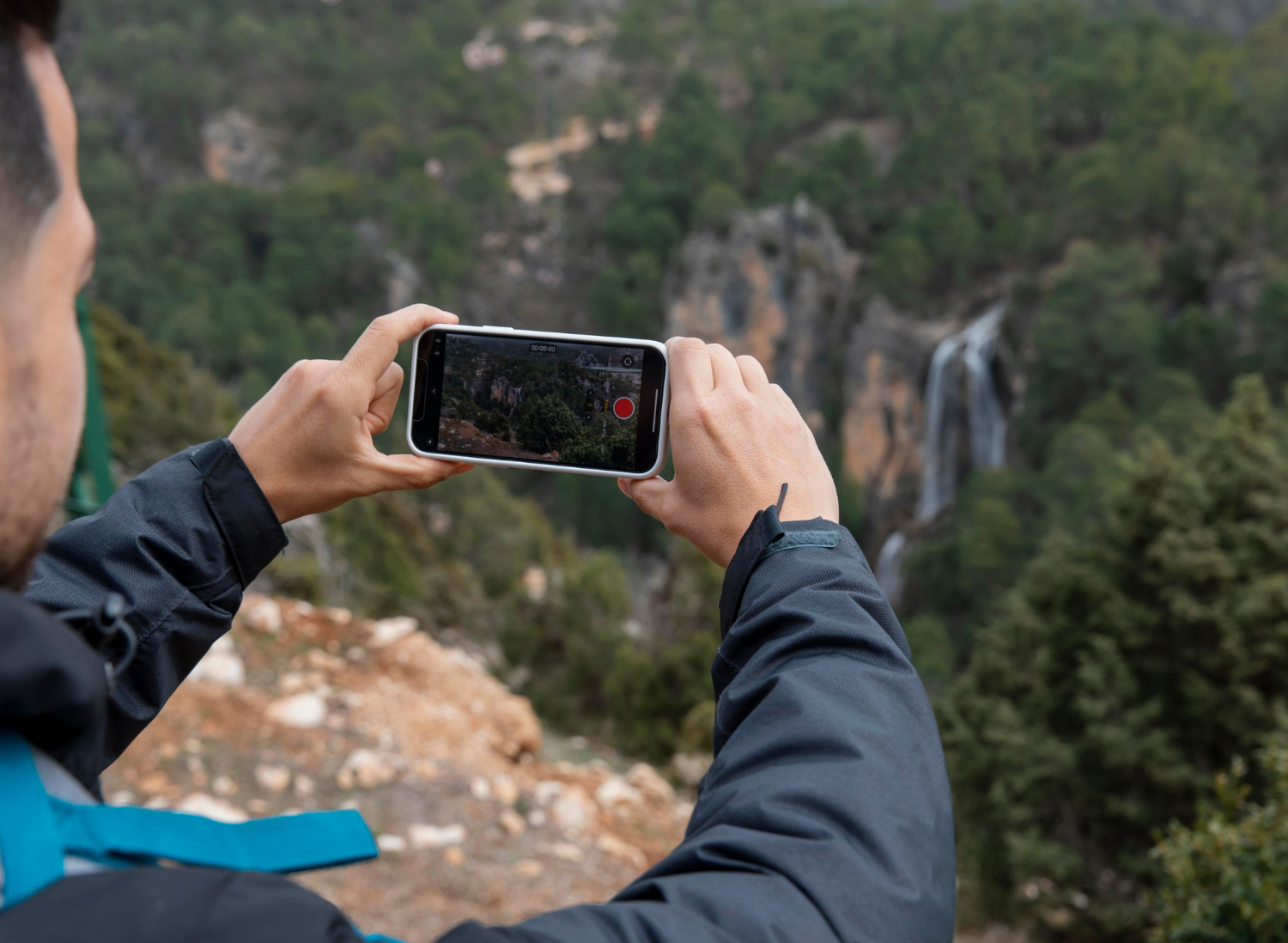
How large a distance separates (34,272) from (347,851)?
440 mm

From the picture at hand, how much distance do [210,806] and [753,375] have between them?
327cm

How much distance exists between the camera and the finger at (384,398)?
130cm

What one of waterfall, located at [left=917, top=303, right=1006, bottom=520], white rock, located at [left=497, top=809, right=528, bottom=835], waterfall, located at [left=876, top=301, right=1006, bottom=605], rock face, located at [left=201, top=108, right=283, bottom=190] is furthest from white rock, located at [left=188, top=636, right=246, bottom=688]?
rock face, located at [left=201, top=108, right=283, bottom=190]

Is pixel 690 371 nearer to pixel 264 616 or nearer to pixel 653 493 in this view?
pixel 653 493

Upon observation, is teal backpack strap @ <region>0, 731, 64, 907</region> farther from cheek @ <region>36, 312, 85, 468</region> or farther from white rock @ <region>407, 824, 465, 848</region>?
white rock @ <region>407, 824, 465, 848</region>

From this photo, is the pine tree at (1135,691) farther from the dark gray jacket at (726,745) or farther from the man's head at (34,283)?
the man's head at (34,283)

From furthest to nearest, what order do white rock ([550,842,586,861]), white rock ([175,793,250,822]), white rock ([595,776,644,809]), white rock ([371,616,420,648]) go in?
1. white rock ([371,616,420,648])
2. white rock ([595,776,644,809])
3. white rock ([550,842,586,861])
4. white rock ([175,793,250,822])

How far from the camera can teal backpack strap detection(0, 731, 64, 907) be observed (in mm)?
542

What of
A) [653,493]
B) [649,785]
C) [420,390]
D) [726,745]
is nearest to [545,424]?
[420,390]

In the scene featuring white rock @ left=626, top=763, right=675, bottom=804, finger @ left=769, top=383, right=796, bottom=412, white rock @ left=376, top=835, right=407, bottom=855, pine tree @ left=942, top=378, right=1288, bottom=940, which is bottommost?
pine tree @ left=942, top=378, right=1288, bottom=940

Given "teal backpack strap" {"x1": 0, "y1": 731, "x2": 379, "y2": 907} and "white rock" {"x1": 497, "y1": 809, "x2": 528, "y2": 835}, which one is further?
"white rock" {"x1": 497, "y1": 809, "x2": 528, "y2": 835}

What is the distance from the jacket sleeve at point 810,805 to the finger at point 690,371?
32 centimetres

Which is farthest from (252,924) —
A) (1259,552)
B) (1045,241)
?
(1045,241)

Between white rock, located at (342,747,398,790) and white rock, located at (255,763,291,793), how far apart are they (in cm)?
23
